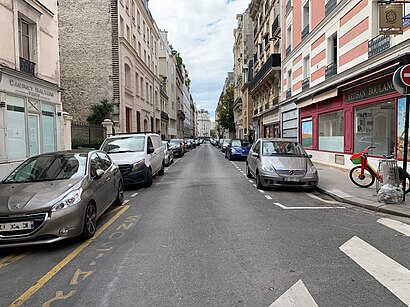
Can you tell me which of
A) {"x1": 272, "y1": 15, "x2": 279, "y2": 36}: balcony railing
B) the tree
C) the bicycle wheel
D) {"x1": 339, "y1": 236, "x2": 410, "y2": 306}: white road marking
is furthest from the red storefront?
the tree

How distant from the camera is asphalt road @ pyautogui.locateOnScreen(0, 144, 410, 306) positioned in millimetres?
3375

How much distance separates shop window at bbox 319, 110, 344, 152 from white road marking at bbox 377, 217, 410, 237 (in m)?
9.06

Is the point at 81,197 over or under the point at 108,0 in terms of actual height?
under

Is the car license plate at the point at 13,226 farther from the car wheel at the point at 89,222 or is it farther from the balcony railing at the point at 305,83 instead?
the balcony railing at the point at 305,83

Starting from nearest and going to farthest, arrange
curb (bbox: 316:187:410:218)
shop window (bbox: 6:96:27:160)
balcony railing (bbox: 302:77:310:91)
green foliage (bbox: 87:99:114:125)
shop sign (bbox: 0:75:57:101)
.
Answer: curb (bbox: 316:187:410:218) → shop sign (bbox: 0:75:57:101) → shop window (bbox: 6:96:27:160) → balcony railing (bbox: 302:77:310:91) → green foliage (bbox: 87:99:114:125)

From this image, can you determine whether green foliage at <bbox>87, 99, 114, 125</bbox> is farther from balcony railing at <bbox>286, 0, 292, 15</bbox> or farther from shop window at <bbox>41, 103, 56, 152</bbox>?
balcony railing at <bbox>286, 0, 292, 15</bbox>

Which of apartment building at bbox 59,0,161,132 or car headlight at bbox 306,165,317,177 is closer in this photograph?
car headlight at bbox 306,165,317,177

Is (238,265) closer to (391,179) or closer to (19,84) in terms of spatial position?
(391,179)

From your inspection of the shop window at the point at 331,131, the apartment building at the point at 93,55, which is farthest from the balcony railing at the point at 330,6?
the apartment building at the point at 93,55

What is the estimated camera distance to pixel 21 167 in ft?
20.6

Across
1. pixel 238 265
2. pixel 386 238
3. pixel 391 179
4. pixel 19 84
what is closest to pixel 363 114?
pixel 391 179

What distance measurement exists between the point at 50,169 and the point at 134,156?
4.74 m

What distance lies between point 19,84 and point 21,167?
25.5 ft

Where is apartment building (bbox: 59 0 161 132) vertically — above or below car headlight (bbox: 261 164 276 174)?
above
